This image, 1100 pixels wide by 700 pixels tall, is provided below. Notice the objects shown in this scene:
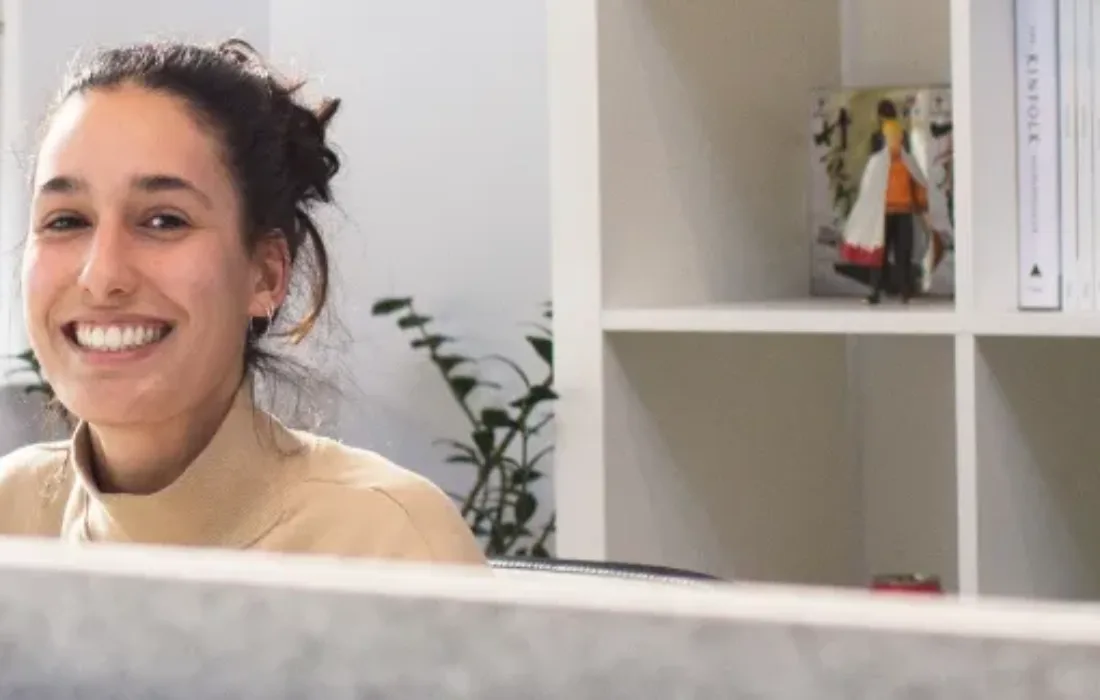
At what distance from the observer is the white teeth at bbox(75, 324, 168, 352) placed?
0.88 m

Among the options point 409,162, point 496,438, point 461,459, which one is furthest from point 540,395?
point 409,162

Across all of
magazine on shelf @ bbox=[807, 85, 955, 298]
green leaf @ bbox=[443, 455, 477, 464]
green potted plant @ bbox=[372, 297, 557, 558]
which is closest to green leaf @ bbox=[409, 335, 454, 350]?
green potted plant @ bbox=[372, 297, 557, 558]

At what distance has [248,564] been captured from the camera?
17cm

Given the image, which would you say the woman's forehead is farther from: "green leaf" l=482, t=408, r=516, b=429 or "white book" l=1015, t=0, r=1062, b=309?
"green leaf" l=482, t=408, r=516, b=429

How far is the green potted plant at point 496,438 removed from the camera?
2.15 meters

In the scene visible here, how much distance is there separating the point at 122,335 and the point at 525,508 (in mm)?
1303

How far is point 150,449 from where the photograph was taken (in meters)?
0.93

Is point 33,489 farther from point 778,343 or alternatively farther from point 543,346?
point 543,346

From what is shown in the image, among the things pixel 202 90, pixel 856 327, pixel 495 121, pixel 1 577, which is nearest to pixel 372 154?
pixel 495 121

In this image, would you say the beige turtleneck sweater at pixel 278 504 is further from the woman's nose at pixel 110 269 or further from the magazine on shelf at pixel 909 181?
the magazine on shelf at pixel 909 181

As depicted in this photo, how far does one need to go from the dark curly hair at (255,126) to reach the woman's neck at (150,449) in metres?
0.09

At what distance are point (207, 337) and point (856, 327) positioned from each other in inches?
25.6

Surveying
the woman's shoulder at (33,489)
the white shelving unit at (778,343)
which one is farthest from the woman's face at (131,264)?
the white shelving unit at (778,343)

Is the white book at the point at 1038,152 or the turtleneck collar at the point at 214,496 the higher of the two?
the white book at the point at 1038,152
